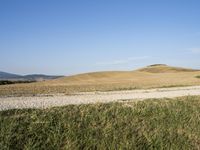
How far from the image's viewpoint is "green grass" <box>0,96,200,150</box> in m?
10.5

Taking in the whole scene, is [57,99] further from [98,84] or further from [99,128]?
[98,84]

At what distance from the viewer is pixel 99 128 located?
1166 centimetres

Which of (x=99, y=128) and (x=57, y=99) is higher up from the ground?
(x=57, y=99)

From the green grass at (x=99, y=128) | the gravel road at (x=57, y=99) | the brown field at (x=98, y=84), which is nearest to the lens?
the green grass at (x=99, y=128)

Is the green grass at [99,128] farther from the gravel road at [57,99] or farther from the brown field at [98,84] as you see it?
the brown field at [98,84]

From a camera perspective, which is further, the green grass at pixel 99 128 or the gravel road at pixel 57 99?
the gravel road at pixel 57 99

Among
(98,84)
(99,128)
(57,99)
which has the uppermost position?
(98,84)

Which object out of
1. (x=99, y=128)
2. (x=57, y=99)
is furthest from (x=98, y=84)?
(x=99, y=128)

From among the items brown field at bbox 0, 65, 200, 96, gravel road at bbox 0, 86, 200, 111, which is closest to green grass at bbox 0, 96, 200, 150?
gravel road at bbox 0, 86, 200, 111

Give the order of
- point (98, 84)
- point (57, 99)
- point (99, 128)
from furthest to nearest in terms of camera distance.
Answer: point (98, 84), point (57, 99), point (99, 128)

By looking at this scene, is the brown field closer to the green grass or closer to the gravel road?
the gravel road

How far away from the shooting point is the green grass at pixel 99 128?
1049 cm

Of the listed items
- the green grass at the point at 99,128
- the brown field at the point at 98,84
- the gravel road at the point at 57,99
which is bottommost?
the green grass at the point at 99,128

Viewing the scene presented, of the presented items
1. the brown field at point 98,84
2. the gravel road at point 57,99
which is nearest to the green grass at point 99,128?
the gravel road at point 57,99
